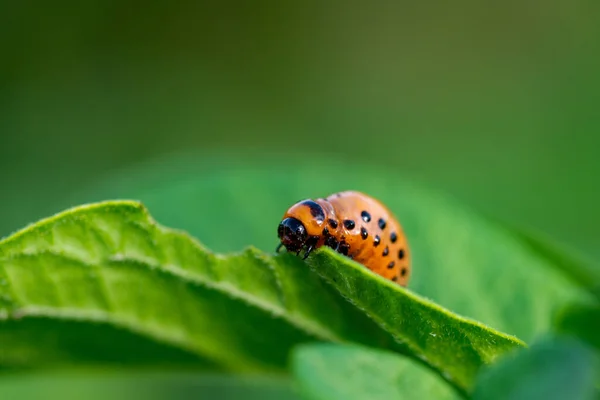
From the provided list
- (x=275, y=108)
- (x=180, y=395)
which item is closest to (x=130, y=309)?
(x=180, y=395)

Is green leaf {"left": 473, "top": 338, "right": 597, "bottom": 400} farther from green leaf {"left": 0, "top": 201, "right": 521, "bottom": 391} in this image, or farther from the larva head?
the larva head

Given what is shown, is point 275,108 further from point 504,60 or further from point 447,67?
point 504,60

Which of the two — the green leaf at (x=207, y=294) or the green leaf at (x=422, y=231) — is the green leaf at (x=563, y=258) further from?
the green leaf at (x=207, y=294)

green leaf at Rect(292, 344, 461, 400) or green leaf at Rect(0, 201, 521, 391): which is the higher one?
green leaf at Rect(0, 201, 521, 391)

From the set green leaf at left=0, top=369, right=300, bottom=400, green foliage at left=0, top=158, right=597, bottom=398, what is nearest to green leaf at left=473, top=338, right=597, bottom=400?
green foliage at left=0, top=158, right=597, bottom=398

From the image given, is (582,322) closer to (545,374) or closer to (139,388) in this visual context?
(545,374)
